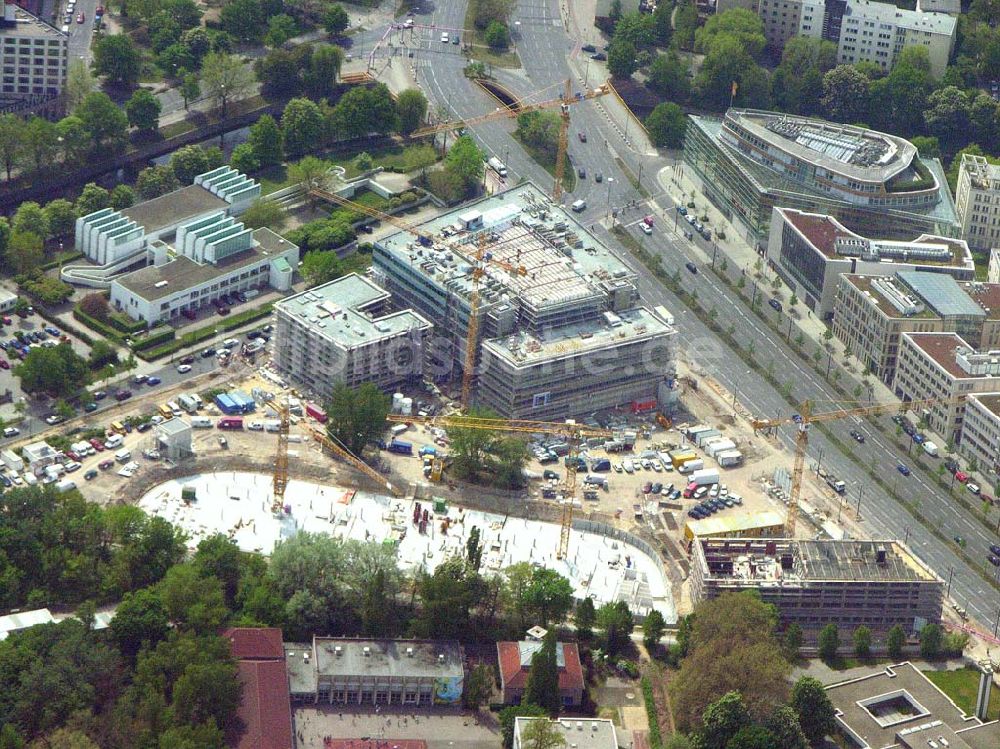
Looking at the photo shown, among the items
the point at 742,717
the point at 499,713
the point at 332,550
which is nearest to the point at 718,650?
the point at 742,717

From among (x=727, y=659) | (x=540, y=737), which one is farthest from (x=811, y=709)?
(x=540, y=737)

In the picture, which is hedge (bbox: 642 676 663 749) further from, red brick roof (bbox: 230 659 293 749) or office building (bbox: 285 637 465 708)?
red brick roof (bbox: 230 659 293 749)

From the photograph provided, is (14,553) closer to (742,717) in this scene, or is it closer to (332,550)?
(332,550)

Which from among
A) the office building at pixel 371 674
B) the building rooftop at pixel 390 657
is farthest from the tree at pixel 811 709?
the building rooftop at pixel 390 657

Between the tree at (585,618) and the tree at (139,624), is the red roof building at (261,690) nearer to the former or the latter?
the tree at (139,624)

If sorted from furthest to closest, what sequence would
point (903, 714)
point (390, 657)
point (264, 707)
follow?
1. point (903, 714)
2. point (390, 657)
3. point (264, 707)

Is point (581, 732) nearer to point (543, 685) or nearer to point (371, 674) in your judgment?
point (543, 685)
